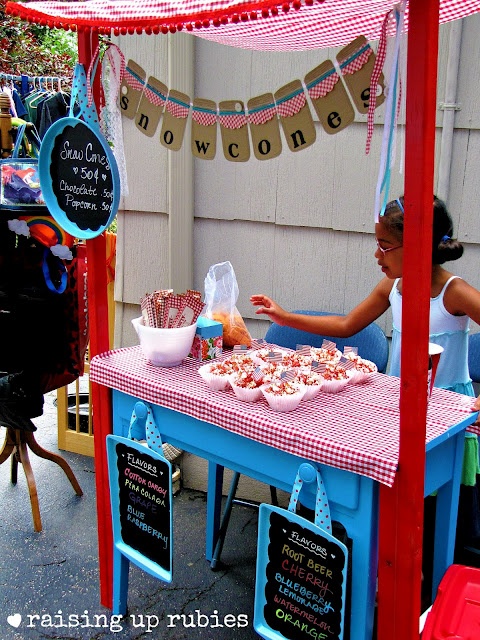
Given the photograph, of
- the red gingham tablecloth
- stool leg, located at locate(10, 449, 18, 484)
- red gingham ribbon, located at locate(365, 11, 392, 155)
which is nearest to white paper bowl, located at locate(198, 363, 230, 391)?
the red gingham tablecloth

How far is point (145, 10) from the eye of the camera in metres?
1.81

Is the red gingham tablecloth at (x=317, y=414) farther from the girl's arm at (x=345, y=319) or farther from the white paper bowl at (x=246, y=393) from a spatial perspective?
the girl's arm at (x=345, y=319)

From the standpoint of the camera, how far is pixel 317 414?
1.88 meters

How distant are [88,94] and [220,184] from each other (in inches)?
45.4

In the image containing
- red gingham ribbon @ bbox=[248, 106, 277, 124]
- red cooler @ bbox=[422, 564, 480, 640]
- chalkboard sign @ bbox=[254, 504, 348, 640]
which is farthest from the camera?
red gingham ribbon @ bbox=[248, 106, 277, 124]

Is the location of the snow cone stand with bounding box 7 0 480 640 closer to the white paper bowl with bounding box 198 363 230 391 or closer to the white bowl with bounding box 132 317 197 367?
the white bowl with bounding box 132 317 197 367

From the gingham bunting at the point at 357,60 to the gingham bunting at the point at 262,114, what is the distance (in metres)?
0.32

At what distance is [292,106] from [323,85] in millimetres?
140

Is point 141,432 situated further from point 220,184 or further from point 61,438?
point 61,438

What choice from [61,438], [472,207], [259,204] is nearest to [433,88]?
[472,207]

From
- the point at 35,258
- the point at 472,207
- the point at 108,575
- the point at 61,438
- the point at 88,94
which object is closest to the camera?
the point at 88,94

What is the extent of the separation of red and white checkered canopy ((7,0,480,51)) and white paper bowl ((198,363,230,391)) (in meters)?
1.03

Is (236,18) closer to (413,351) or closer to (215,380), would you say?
(413,351)

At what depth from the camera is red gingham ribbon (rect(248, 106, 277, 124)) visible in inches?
81.4
